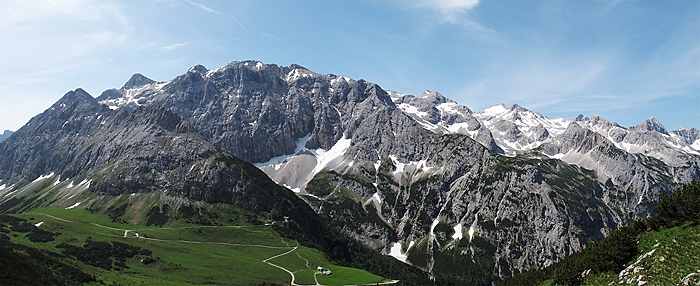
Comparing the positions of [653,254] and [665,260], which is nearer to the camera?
[665,260]

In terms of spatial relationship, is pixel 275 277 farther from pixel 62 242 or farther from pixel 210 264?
pixel 62 242

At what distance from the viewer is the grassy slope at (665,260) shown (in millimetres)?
42031

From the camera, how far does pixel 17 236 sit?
196 metres

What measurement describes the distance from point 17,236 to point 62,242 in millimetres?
21105

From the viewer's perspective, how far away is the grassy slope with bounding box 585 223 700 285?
138ft

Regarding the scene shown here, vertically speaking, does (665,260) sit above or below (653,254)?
below

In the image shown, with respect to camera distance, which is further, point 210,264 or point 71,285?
point 210,264

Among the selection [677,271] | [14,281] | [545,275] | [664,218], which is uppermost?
[664,218]

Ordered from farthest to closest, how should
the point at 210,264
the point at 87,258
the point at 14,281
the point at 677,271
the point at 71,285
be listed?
1. the point at 210,264
2. the point at 87,258
3. the point at 71,285
4. the point at 14,281
5. the point at 677,271

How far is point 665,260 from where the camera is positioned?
4488 cm

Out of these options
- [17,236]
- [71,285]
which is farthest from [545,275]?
[17,236]

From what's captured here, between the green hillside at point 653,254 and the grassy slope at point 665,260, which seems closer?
the grassy slope at point 665,260

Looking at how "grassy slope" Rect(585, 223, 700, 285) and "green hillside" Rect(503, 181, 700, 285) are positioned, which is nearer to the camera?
"grassy slope" Rect(585, 223, 700, 285)

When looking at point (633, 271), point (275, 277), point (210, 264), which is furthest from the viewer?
point (210, 264)
